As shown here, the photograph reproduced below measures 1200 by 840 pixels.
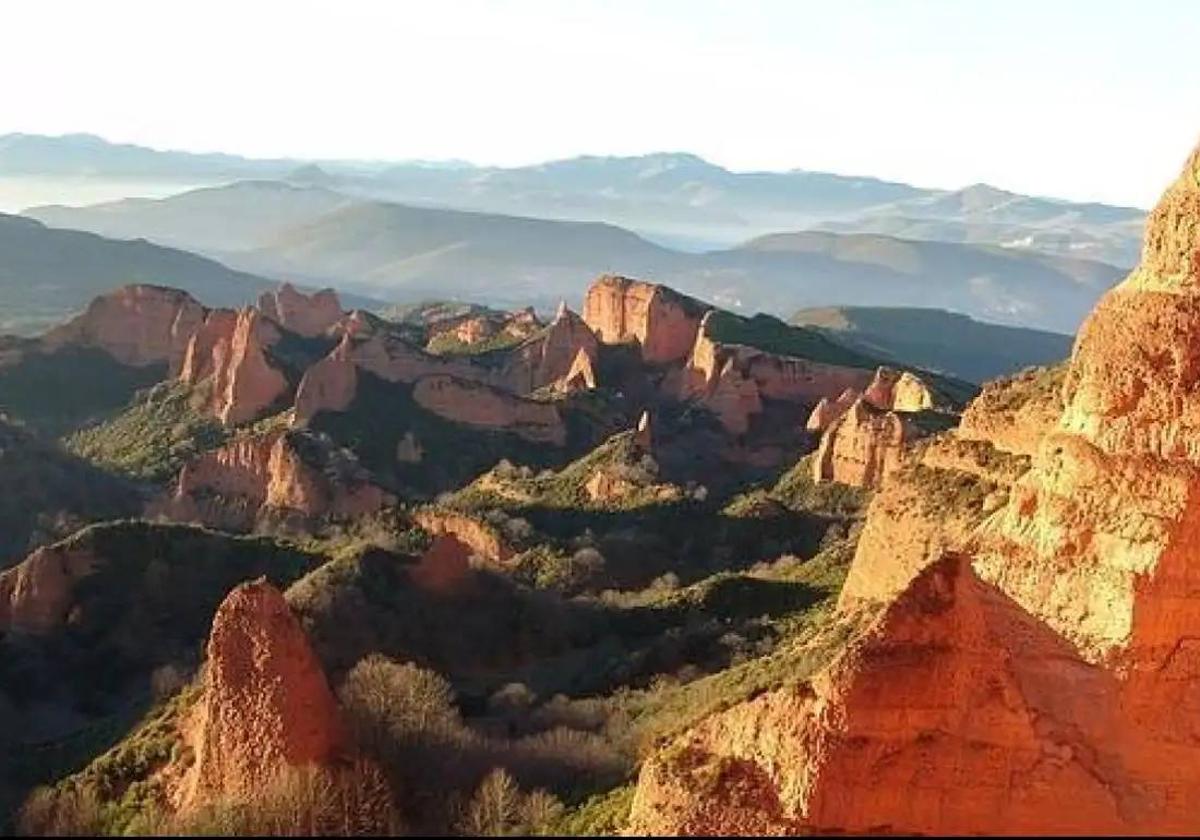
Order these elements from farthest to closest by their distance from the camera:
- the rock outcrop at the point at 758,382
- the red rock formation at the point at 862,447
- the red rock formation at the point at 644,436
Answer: the rock outcrop at the point at 758,382, the red rock formation at the point at 644,436, the red rock formation at the point at 862,447

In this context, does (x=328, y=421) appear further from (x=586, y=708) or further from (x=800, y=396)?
(x=586, y=708)

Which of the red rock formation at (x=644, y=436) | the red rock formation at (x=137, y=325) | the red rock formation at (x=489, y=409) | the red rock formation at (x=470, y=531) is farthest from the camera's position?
the red rock formation at (x=137, y=325)

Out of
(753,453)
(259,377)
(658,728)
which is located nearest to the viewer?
(658,728)

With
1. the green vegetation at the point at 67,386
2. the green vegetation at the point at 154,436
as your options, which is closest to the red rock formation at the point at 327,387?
the green vegetation at the point at 154,436

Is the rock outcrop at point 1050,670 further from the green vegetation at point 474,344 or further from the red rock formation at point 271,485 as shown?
the green vegetation at point 474,344

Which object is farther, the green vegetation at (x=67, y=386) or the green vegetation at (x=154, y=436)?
the green vegetation at (x=67, y=386)

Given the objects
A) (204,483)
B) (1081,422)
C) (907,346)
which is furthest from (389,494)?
(907,346)

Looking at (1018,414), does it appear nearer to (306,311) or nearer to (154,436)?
(154,436)
